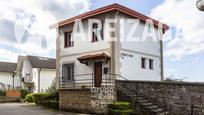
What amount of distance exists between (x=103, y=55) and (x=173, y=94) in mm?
5379

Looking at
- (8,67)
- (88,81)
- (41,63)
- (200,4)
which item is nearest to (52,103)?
(88,81)

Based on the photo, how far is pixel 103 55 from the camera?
19234 mm

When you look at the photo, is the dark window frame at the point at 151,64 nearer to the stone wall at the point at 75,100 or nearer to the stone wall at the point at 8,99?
the stone wall at the point at 75,100

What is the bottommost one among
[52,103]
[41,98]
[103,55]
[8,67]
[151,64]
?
[52,103]

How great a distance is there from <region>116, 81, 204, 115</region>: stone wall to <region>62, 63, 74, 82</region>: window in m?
5.92

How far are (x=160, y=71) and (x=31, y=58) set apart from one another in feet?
76.8

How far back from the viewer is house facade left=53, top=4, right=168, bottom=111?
63.2 feet

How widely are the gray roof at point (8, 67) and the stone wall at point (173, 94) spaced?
1366 inches

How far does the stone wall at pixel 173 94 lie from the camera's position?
18312 mm

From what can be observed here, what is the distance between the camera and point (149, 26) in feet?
75.5

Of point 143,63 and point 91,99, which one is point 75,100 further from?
point 143,63

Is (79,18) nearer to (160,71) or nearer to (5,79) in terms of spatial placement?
(160,71)

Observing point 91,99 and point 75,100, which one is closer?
point 91,99

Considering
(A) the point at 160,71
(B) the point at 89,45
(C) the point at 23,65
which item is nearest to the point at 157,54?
(A) the point at 160,71
